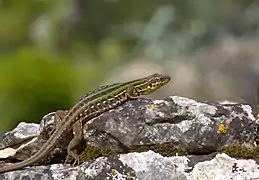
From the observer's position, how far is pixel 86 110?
372cm

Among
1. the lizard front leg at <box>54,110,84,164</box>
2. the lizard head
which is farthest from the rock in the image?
the lizard head

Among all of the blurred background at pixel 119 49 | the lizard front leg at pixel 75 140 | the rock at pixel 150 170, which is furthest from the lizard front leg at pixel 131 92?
the blurred background at pixel 119 49

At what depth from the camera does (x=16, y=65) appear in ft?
31.8

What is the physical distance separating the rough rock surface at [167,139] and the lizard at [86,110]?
0.18 feet

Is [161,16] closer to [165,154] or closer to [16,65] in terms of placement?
[16,65]

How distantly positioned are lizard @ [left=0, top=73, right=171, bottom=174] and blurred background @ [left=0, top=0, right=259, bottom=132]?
3.43 meters

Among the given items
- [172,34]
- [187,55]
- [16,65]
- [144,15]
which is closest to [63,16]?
[144,15]

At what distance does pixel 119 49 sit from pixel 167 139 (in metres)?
11.1

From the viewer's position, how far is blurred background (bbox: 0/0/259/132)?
354 inches

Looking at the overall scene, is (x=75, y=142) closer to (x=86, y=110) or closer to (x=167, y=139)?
(x=86, y=110)

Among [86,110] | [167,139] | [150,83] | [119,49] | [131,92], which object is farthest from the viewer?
[119,49]

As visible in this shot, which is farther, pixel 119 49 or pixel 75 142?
pixel 119 49

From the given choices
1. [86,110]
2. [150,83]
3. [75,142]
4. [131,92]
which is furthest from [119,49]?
[75,142]

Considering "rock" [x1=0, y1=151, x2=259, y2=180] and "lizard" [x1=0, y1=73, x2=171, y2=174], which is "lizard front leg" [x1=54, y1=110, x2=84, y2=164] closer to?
"lizard" [x1=0, y1=73, x2=171, y2=174]
